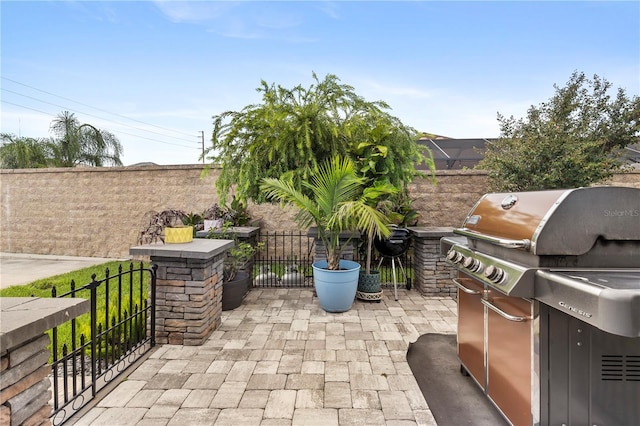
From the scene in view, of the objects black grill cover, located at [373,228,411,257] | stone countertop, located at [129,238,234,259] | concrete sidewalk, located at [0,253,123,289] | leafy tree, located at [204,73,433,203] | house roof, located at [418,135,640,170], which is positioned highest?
house roof, located at [418,135,640,170]

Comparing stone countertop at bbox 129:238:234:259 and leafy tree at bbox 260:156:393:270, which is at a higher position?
leafy tree at bbox 260:156:393:270

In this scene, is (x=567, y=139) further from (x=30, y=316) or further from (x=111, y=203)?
(x=111, y=203)

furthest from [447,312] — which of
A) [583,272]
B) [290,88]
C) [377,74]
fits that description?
[377,74]

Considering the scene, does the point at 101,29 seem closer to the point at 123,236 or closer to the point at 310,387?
the point at 310,387

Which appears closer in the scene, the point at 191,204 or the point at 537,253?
the point at 537,253

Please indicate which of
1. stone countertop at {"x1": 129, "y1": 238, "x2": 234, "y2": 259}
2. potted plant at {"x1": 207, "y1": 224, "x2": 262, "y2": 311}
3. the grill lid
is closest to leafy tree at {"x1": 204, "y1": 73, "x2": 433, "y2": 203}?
potted plant at {"x1": 207, "y1": 224, "x2": 262, "y2": 311}

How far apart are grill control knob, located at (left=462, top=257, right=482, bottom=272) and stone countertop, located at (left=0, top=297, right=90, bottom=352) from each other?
2296 mm

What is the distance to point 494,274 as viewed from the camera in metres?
1.82

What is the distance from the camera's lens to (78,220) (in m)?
8.47

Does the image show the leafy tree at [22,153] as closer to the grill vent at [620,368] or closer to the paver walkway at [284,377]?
the paver walkway at [284,377]

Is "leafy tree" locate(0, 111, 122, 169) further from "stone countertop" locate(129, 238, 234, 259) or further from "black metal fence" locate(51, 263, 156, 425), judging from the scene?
"stone countertop" locate(129, 238, 234, 259)

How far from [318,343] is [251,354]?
0.68 metres

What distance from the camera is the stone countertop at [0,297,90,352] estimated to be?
1.17 meters

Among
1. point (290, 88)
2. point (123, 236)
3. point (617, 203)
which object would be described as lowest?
point (123, 236)
